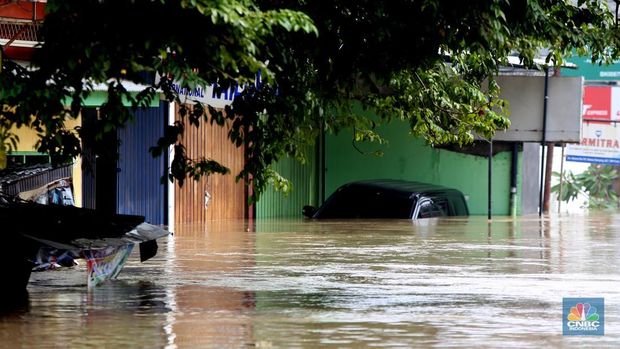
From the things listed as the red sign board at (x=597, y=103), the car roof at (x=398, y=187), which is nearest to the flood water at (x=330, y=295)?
the car roof at (x=398, y=187)

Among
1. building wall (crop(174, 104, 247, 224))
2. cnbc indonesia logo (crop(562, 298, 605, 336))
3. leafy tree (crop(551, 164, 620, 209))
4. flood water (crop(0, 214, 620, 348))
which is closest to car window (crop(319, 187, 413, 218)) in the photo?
building wall (crop(174, 104, 247, 224))

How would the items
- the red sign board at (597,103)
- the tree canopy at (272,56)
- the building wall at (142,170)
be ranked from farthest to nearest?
1. the red sign board at (597,103)
2. the building wall at (142,170)
3. the tree canopy at (272,56)

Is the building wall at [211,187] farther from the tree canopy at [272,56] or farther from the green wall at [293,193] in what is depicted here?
the tree canopy at [272,56]

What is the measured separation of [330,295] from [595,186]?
34.6 meters

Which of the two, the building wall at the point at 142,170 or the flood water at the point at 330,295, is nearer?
the flood water at the point at 330,295

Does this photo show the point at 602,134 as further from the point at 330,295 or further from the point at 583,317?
the point at 583,317

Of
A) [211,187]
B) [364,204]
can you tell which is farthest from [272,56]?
[211,187]

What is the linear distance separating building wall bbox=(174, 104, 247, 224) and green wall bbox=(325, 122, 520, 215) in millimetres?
4926

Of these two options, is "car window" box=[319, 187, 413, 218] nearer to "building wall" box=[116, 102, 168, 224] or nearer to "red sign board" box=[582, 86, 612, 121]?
"building wall" box=[116, 102, 168, 224]

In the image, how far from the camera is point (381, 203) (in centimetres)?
2505

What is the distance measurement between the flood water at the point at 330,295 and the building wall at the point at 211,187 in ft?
15.8

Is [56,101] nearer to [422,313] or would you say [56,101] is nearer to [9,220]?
[9,220]

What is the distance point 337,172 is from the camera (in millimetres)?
34281

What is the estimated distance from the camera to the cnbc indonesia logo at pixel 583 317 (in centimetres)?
1008
